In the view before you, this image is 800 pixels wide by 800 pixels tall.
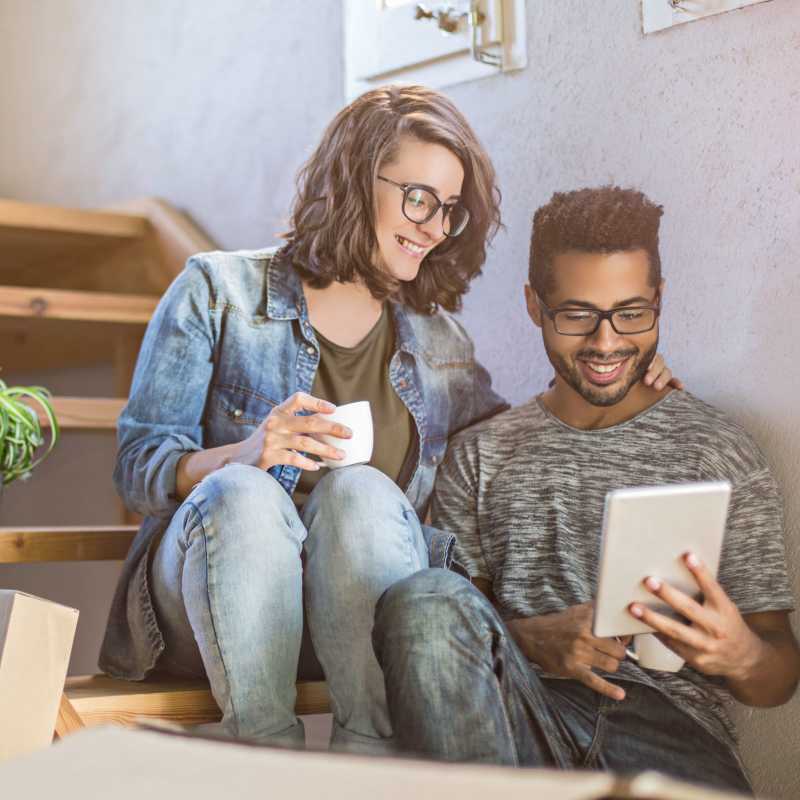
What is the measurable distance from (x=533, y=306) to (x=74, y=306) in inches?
39.5

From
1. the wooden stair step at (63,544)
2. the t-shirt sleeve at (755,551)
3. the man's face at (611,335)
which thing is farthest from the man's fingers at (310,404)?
the wooden stair step at (63,544)

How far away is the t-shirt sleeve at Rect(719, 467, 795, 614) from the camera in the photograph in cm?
135

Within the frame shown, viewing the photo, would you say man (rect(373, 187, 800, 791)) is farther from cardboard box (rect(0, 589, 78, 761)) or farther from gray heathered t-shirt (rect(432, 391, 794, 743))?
cardboard box (rect(0, 589, 78, 761))

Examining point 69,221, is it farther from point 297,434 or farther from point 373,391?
point 297,434

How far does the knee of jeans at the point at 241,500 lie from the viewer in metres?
1.27

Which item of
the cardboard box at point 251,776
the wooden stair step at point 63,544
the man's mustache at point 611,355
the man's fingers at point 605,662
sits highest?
the man's mustache at point 611,355

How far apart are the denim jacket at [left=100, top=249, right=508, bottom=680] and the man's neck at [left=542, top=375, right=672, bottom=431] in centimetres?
15

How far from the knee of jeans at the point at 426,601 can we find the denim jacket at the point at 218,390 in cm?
27

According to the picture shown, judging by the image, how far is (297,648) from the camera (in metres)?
1.28

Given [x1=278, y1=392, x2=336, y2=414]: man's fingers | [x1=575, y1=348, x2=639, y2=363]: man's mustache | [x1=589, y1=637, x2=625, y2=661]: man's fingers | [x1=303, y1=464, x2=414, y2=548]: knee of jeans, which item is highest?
[x1=575, y1=348, x2=639, y2=363]: man's mustache

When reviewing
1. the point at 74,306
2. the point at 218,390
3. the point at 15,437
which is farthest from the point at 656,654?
the point at 74,306

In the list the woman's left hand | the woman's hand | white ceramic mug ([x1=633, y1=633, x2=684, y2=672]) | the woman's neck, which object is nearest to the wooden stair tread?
the woman's neck

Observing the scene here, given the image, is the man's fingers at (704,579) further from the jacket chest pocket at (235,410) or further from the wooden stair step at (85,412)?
the wooden stair step at (85,412)

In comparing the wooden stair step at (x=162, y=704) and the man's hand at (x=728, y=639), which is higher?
the man's hand at (x=728, y=639)
